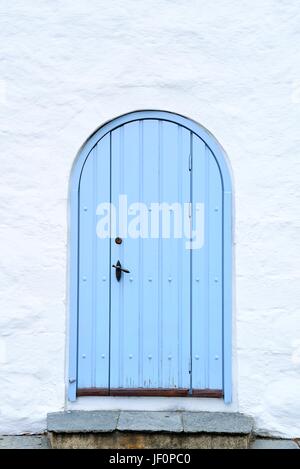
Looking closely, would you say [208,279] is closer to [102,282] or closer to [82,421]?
[102,282]

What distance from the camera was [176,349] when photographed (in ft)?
11.1

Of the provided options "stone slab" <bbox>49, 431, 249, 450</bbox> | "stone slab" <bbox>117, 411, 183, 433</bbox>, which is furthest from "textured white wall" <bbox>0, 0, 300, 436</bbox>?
"stone slab" <bbox>117, 411, 183, 433</bbox>

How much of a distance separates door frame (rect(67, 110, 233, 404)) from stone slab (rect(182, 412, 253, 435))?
5.1 inches

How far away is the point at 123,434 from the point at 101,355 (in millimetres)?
551

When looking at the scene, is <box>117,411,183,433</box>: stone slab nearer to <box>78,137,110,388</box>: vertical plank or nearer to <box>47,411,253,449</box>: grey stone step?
<box>47,411,253,449</box>: grey stone step

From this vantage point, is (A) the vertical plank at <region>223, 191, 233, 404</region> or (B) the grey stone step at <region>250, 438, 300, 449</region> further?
(A) the vertical plank at <region>223, 191, 233, 404</region>

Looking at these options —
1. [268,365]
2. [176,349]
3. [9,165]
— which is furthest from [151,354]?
[9,165]

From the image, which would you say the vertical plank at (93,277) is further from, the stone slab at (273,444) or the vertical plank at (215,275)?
the stone slab at (273,444)

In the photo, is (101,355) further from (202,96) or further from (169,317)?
(202,96)

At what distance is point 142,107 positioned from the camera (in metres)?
3.37

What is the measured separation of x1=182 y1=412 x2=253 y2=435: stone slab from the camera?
3070 mm

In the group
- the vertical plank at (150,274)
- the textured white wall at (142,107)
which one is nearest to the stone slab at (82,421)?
the textured white wall at (142,107)

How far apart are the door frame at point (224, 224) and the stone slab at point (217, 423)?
5.1 inches

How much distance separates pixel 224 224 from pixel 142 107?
99 centimetres
